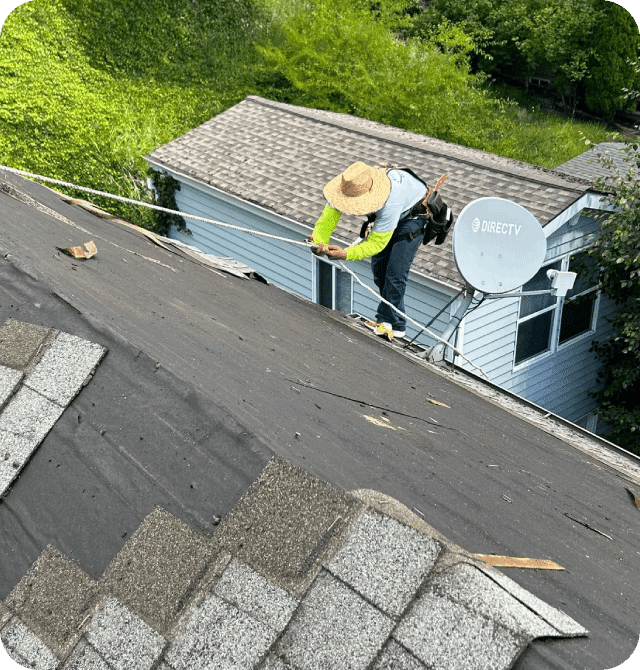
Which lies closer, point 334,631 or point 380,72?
point 334,631

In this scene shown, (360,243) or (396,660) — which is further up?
(396,660)

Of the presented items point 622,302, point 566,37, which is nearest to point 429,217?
point 622,302

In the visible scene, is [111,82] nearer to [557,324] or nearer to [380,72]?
[380,72]

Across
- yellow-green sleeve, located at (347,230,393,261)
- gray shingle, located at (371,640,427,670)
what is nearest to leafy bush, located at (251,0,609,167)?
yellow-green sleeve, located at (347,230,393,261)

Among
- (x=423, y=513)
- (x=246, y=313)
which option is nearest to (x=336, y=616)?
(x=423, y=513)

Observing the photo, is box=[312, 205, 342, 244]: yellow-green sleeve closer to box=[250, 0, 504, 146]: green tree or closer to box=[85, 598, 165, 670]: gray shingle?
box=[85, 598, 165, 670]: gray shingle
